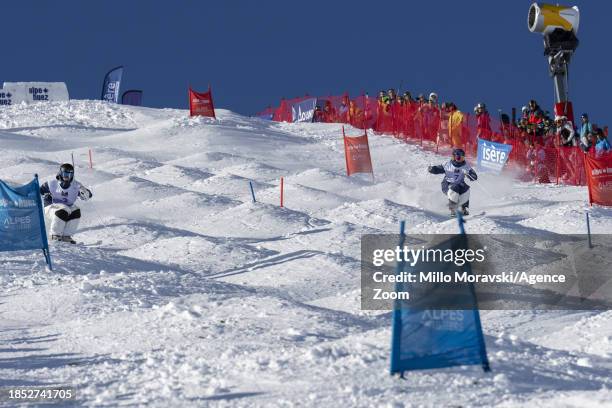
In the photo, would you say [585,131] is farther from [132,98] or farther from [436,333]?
[132,98]

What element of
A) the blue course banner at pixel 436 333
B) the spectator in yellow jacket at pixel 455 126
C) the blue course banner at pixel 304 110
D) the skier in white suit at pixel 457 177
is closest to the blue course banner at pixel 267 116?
the blue course banner at pixel 304 110

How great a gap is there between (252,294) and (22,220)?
3360 millimetres

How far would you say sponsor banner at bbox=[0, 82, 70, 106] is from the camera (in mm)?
41594

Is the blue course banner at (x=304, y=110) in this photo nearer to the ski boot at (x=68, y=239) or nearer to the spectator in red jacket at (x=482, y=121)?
the spectator in red jacket at (x=482, y=121)

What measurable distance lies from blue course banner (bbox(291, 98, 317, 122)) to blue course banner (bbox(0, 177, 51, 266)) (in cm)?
2505

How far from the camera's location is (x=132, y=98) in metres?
45.2

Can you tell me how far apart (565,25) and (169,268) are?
17280mm

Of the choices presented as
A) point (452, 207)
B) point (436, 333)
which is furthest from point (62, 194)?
point (436, 333)

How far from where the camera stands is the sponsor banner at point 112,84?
1724 inches

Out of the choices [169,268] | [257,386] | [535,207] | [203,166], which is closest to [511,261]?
[169,268]

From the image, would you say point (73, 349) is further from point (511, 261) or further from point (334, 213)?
point (334, 213)

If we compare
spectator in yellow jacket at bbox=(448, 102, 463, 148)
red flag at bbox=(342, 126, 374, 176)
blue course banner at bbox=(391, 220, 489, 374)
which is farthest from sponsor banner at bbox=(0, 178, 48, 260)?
spectator in yellow jacket at bbox=(448, 102, 463, 148)

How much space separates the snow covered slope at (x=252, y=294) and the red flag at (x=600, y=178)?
495 mm

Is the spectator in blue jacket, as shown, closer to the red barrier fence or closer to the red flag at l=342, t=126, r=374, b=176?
the red barrier fence
